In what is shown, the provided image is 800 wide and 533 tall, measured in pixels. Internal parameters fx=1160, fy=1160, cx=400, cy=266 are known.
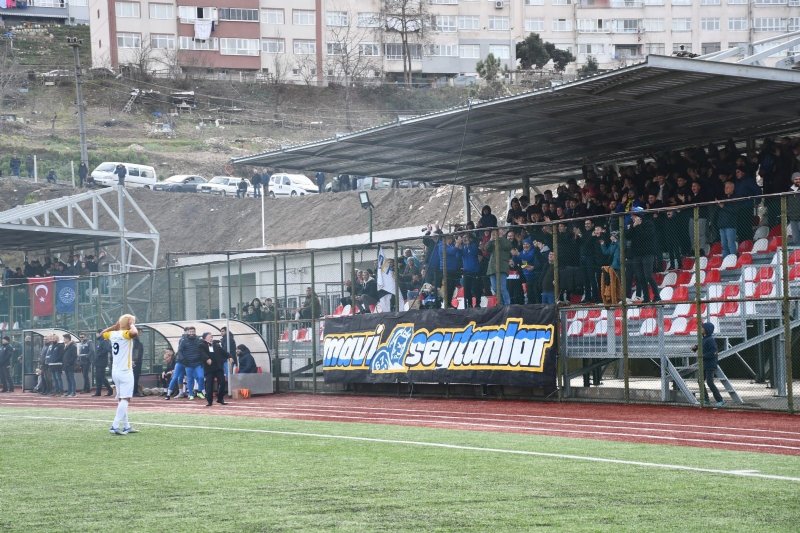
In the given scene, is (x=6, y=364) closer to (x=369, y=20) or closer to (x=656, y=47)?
(x=369, y=20)

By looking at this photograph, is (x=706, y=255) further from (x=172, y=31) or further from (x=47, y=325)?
(x=172, y=31)

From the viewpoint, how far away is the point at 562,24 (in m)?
114

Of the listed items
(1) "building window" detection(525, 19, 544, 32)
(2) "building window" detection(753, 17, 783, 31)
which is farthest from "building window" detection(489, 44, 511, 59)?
(2) "building window" detection(753, 17, 783, 31)

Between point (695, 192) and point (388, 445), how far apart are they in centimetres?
973

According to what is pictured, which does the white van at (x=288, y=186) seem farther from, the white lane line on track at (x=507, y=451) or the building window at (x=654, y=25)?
the white lane line on track at (x=507, y=451)

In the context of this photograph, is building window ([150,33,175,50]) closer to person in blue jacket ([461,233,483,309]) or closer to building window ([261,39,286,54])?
building window ([261,39,286,54])

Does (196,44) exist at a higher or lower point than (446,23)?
lower

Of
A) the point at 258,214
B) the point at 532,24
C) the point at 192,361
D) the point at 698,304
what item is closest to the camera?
the point at 698,304

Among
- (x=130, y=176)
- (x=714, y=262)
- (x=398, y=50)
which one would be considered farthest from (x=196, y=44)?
(x=714, y=262)

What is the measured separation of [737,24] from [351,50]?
3737 centimetres

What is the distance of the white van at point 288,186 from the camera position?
80.5 m

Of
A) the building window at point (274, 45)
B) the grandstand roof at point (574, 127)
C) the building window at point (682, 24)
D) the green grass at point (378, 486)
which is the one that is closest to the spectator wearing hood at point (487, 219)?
the grandstand roof at point (574, 127)

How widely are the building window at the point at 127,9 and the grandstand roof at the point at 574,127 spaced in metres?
80.4

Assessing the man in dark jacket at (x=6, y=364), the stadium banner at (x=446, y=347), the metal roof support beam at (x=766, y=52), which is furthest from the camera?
the man in dark jacket at (x=6, y=364)
